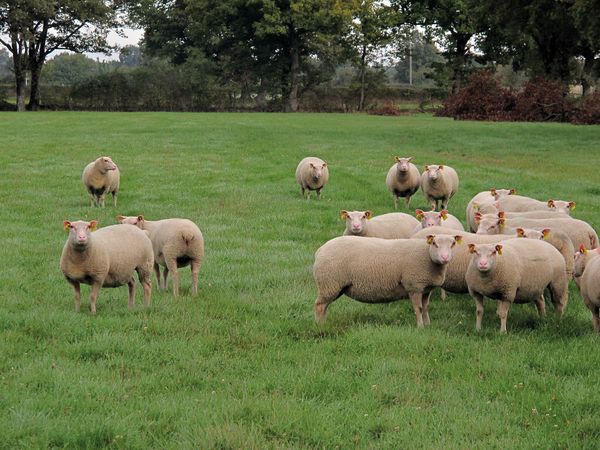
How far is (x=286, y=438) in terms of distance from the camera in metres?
5.20

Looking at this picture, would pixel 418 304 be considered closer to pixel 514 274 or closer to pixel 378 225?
pixel 514 274

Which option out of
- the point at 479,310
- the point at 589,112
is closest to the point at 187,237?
the point at 479,310

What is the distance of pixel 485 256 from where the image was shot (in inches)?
292

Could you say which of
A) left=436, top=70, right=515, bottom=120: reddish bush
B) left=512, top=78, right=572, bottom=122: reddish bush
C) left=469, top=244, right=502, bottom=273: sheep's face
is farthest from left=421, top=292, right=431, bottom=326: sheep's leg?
left=436, top=70, right=515, bottom=120: reddish bush

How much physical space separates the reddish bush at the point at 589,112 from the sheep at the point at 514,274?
107 ft

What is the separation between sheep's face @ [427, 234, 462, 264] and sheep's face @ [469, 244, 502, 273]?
220 mm

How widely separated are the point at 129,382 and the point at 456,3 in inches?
2404

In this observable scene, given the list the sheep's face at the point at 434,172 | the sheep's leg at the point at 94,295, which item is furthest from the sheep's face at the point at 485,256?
the sheep's face at the point at 434,172

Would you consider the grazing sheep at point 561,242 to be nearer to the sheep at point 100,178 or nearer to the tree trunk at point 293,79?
the sheep at point 100,178

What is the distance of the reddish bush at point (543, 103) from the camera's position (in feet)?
135

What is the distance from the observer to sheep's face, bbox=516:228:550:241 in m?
8.63

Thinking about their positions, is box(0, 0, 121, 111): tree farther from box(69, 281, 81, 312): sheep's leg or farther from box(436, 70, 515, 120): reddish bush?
box(69, 281, 81, 312): sheep's leg

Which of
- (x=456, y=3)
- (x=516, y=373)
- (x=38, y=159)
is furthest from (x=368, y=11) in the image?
(x=516, y=373)

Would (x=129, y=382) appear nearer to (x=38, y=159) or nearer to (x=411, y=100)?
(x=38, y=159)
